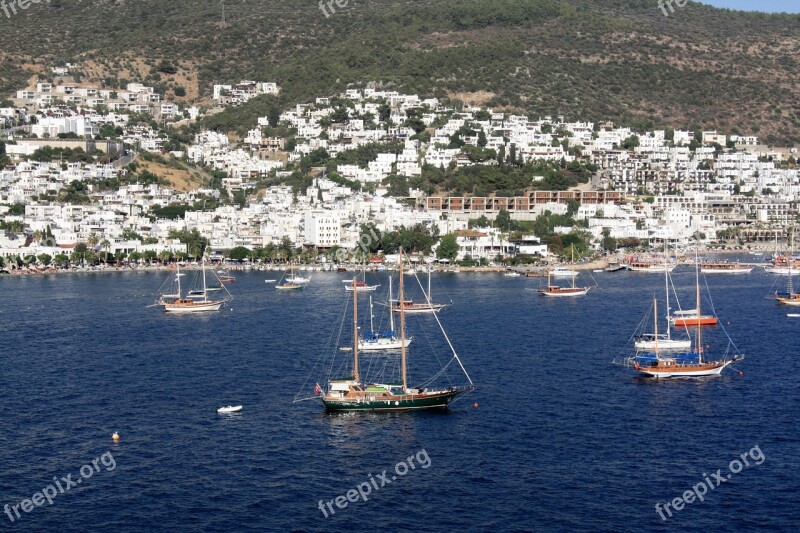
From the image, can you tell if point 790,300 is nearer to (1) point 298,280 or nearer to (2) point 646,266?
(2) point 646,266

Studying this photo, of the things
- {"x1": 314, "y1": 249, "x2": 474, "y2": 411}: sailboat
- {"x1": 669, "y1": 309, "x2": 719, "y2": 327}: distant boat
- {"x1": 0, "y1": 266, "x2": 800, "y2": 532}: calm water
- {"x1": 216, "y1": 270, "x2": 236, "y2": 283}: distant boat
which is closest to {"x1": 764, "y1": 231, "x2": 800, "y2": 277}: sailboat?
{"x1": 669, "y1": 309, "x2": 719, "y2": 327}: distant boat

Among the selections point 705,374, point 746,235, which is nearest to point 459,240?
point 746,235

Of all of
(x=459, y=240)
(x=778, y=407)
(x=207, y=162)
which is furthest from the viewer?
(x=207, y=162)

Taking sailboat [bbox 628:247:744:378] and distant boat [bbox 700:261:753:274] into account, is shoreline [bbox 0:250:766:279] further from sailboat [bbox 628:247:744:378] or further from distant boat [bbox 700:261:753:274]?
sailboat [bbox 628:247:744:378]

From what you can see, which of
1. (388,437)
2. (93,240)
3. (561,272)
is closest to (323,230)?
(93,240)

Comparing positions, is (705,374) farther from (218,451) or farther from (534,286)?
(534,286)

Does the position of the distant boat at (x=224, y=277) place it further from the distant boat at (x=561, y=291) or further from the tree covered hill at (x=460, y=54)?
the tree covered hill at (x=460, y=54)
